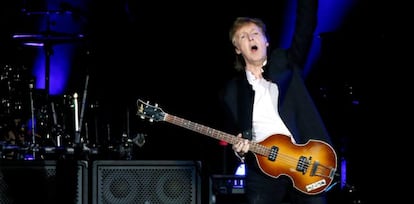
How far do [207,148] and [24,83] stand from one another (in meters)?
2.36

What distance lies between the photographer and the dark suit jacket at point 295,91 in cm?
408

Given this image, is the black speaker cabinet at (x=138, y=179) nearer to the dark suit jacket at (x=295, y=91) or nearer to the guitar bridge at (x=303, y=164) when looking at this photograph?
the dark suit jacket at (x=295, y=91)

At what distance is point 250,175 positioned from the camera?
4156mm

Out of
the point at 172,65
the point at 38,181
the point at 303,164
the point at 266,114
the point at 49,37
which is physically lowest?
the point at 38,181

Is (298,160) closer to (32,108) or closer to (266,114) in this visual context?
(266,114)

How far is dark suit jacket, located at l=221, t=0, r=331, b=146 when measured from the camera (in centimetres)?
408

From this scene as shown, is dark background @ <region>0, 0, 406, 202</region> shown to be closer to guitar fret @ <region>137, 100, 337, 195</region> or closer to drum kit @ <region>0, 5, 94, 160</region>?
drum kit @ <region>0, 5, 94, 160</region>

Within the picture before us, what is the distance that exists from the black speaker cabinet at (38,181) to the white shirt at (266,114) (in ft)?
4.44

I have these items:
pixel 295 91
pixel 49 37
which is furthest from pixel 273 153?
pixel 49 37

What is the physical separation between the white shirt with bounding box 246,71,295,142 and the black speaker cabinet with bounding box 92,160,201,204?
31.3 inches

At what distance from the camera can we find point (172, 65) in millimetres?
9031

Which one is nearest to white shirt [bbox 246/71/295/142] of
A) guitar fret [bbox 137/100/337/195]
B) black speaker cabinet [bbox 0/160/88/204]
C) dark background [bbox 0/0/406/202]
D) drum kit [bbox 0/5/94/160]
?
guitar fret [bbox 137/100/337/195]

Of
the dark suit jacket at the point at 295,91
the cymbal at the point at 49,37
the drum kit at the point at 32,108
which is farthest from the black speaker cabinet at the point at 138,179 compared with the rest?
the cymbal at the point at 49,37

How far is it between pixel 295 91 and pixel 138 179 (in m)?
1.33
